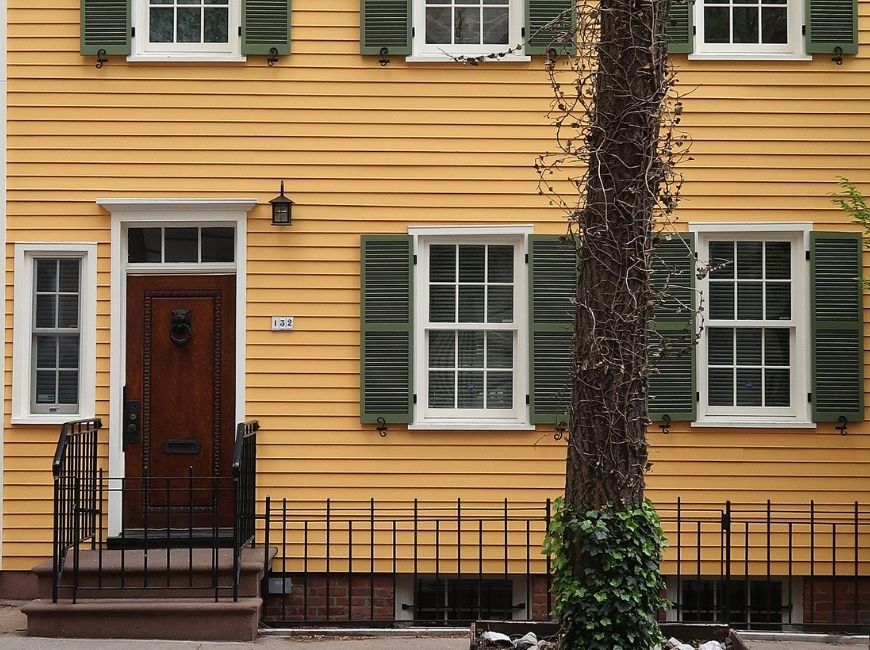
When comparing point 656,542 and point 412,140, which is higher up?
point 412,140

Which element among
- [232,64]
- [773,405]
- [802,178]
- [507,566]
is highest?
[232,64]

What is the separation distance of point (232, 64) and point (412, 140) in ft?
5.53

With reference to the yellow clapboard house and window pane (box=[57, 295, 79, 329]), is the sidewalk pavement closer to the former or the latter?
the yellow clapboard house

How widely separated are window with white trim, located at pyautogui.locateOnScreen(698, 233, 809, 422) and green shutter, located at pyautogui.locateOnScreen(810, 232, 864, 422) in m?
0.15

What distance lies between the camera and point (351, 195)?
1000cm

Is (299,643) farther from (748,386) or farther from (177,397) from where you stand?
(748,386)

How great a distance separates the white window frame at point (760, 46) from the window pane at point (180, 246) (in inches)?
182

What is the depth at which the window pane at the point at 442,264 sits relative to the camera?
10.1 metres

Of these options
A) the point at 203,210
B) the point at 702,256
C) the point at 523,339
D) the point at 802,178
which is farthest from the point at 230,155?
the point at 802,178

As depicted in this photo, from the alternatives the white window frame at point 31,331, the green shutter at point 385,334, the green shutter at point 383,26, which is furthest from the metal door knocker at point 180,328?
the green shutter at point 383,26

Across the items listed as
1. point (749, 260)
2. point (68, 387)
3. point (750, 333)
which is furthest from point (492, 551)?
point (68, 387)

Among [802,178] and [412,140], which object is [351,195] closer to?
[412,140]

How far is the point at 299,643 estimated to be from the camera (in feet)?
Answer: 28.1

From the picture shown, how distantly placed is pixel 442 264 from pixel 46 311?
3456mm
